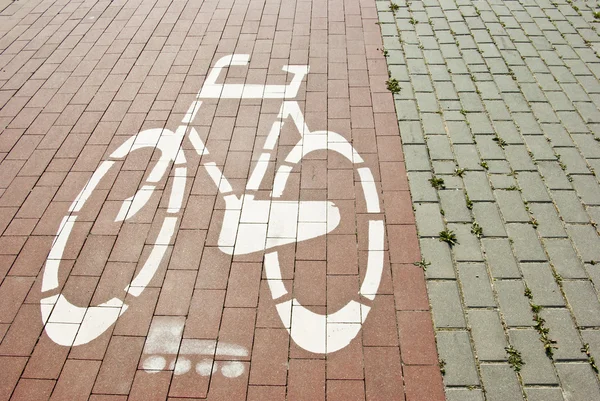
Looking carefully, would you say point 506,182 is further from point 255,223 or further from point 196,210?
point 196,210

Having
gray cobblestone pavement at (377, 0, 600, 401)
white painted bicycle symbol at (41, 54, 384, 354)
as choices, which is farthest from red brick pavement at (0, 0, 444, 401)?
gray cobblestone pavement at (377, 0, 600, 401)

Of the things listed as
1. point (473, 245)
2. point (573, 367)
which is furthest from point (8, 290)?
point (573, 367)

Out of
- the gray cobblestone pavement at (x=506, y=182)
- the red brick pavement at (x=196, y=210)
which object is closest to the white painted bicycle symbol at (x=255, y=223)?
the red brick pavement at (x=196, y=210)

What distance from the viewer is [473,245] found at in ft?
14.7

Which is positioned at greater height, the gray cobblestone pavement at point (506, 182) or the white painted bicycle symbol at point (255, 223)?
the white painted bicycle symbol at point (255, 223)

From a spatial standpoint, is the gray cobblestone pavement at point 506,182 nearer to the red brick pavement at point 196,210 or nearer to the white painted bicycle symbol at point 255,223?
the red brick pavement at point 196,210

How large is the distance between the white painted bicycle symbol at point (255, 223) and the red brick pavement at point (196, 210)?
0.22 feet

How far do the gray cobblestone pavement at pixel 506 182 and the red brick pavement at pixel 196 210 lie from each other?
0.29 meters

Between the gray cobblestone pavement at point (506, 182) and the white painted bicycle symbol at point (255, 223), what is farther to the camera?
the white painted bicycle symbol at point (255, 223)

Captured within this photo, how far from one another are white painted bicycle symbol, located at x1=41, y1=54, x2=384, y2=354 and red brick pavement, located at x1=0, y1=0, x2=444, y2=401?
0.22ft

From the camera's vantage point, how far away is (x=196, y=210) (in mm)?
4867

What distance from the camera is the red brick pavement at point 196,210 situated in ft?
12.1

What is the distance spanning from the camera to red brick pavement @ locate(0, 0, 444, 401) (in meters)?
3.70

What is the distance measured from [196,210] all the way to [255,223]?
0.64 m
